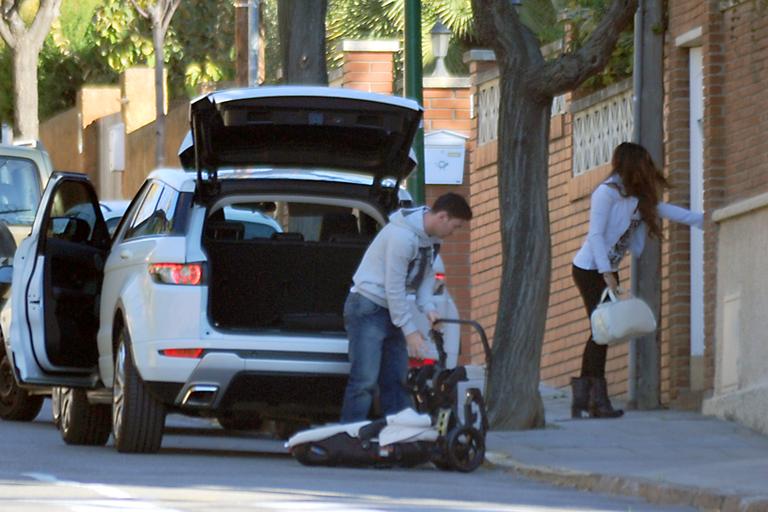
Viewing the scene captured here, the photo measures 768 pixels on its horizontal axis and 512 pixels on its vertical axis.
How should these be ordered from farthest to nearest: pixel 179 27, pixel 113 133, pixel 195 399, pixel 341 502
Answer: pixel 179 27 → pixel 113 133 → pixel 195 399 → pixel 341 502

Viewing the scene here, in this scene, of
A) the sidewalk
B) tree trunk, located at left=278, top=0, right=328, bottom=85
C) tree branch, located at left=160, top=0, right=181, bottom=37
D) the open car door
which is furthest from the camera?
tree branch, located at left=160, top=0, right=181, bottom=37

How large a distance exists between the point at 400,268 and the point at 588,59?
2.66m

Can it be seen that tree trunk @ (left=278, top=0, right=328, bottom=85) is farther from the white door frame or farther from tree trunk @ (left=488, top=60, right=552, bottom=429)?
tree trunk @ (left=488, top=60, right=552, bottom=429)

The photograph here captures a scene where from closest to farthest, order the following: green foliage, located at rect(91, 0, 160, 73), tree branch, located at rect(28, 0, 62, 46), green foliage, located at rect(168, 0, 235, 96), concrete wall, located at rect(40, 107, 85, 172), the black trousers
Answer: the black trousers < tree branch, located at rect(28, 0, 62, 46) < concrete wall, located at rect(40, 107, 85, 172) < green foliage, located at rect(91, 0, 160, 73) < green foliage, located at rect(168, 0, 235, 96)

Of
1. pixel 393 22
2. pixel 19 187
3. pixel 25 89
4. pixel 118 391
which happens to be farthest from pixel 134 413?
pixel 393 22

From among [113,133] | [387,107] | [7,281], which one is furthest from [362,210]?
[113,133]

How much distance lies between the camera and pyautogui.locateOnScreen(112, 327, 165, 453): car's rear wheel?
1288cm

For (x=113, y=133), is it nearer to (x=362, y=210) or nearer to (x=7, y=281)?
(x=7, y=281)

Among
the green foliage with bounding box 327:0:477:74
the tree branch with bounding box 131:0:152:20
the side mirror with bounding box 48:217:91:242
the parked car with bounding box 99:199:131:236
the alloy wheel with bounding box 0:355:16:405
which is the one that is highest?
the tree branch with bounding box 131:0:152:20

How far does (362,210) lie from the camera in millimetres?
13414

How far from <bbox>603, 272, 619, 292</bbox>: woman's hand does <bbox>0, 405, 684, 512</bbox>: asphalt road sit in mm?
2352

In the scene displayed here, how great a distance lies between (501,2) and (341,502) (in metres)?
5.56

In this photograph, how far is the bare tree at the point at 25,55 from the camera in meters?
37.5

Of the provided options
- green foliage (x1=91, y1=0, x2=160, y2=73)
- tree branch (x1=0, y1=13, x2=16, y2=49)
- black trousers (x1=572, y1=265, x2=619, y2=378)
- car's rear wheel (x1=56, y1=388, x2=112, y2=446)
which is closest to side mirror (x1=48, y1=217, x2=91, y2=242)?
car's rear wheel (x1=56, y1=388, x2=112, y2=446)
